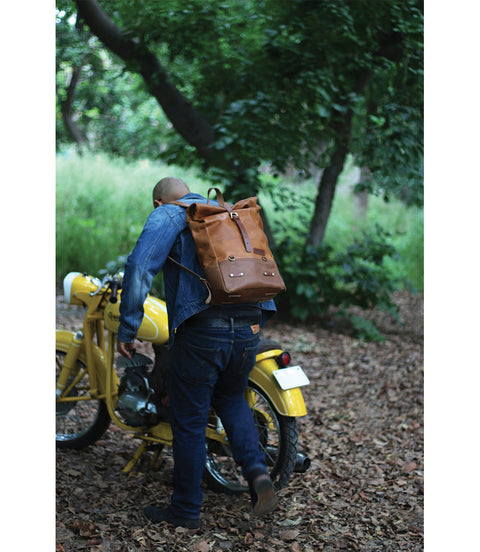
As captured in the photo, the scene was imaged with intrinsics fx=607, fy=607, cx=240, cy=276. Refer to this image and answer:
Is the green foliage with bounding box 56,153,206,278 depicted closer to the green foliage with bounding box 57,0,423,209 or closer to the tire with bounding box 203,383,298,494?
the green foliage with bounding box 57,0,423,209

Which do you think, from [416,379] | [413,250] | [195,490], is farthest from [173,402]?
[413,250]

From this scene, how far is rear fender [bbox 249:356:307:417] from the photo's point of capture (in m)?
2.86

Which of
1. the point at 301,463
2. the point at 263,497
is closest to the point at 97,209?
the point at 301,463

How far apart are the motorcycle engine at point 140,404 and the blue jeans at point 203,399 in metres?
0.37

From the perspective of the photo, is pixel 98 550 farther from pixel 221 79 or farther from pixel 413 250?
pixel 413 250

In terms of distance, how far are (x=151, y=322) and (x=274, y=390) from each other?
702mm

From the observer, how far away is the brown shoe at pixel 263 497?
256 centimetres

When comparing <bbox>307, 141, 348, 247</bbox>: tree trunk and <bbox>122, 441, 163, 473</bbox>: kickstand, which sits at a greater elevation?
<bbox>307, 141, 348, 247</bbox>: tree trunk

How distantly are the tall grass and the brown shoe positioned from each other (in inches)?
177

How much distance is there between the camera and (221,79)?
22.2ft

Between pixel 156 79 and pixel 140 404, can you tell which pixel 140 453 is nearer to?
pixel 140 404

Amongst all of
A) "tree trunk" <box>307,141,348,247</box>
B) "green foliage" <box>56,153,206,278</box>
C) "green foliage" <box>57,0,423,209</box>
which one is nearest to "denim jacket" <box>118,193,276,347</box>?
"green foliage" <box>57,0,423,209</box>

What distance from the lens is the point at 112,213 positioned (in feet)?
30.3

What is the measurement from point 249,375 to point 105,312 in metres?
0.83
